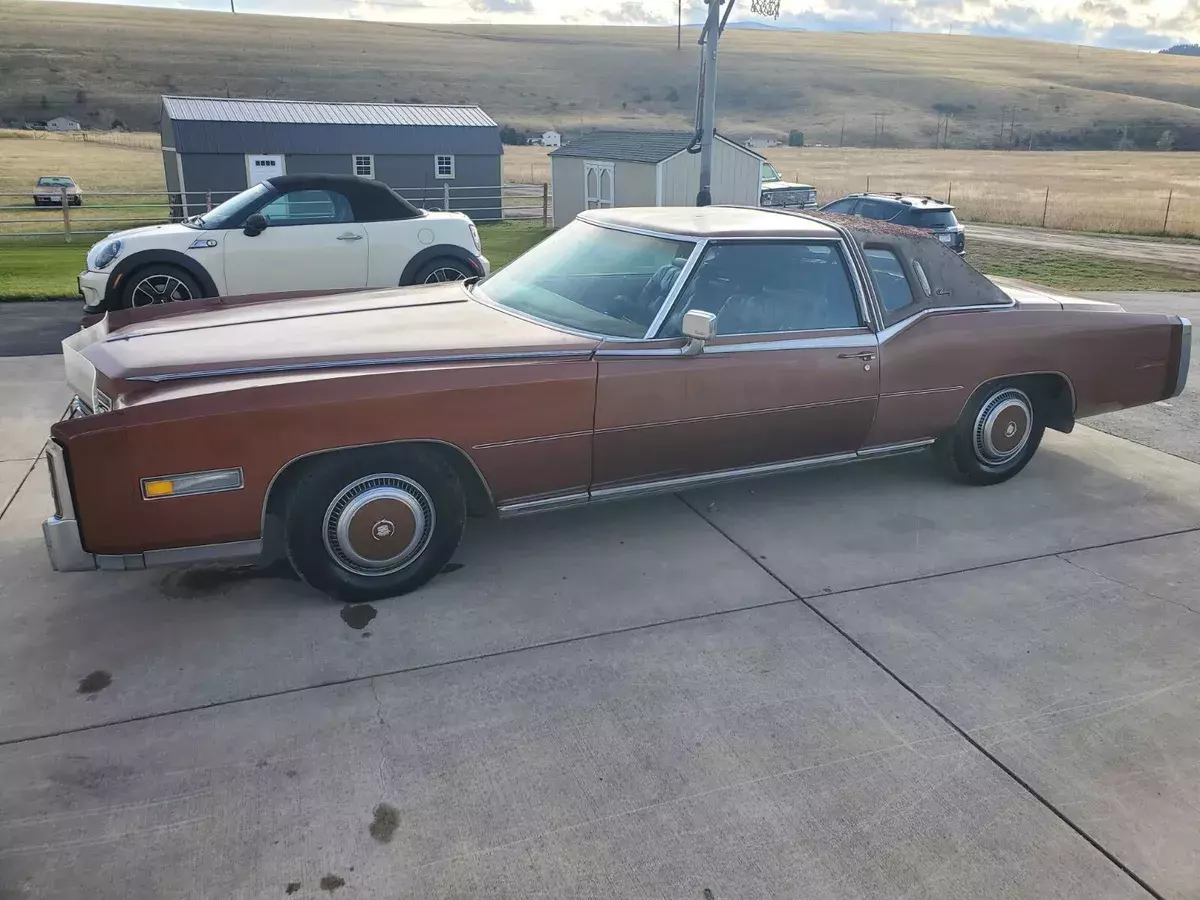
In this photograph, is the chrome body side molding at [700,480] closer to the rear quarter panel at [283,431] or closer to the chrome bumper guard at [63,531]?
the rear quarter panel at [283,431]

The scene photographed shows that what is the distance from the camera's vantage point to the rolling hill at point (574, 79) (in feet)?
285

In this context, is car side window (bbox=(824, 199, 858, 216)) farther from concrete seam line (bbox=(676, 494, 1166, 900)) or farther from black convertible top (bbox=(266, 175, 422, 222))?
concrete seam line (bbox=(676, 494, 1166, 900))

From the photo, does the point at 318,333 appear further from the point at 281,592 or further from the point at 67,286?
the point at 67,286

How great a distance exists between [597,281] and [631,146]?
693 inches

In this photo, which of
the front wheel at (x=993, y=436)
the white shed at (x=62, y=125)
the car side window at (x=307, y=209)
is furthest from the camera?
the white shed at (x=62, y=125)

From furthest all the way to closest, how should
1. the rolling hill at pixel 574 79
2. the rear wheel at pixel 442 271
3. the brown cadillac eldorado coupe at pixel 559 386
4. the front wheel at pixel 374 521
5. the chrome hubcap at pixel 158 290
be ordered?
the rolling hill at pixel 574 79 < the rear wheel at pixel 442 271 < the chrome hubcap at pixel 158 290 < the front wheel at pixel 374 521 < the brown cadillac eldorado coupe at pixel 559 386

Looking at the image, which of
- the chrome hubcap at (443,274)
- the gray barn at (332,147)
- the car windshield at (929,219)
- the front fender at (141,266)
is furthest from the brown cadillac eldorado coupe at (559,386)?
the gray barn at (332,147)

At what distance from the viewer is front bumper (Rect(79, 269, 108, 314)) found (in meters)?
8.34

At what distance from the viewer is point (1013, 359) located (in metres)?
5.09

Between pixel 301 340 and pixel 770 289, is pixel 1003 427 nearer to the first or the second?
pixel 770 289

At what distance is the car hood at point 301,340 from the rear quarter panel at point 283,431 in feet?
0.33

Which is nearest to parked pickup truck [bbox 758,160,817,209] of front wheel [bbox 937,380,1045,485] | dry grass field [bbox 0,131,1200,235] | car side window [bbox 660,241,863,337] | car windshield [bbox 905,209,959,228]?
car windshield [bbox 905,209,959,228]

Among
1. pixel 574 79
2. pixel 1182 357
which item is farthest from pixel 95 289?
pixel 574 79

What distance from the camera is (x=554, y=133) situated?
263ft
